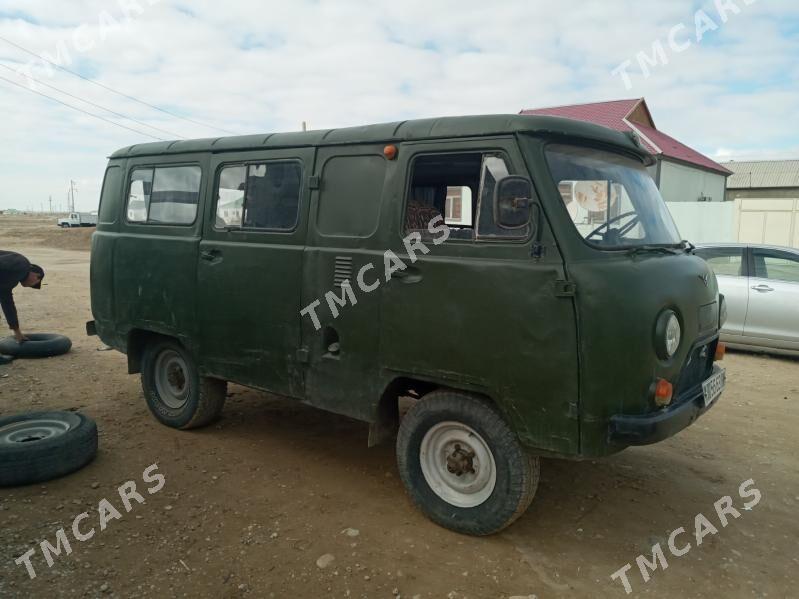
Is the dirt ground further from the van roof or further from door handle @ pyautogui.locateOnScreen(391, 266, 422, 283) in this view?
the van roof

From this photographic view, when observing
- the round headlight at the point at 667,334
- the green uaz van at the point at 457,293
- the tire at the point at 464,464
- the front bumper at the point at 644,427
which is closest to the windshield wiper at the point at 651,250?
the green uaz van at the point at 457,293

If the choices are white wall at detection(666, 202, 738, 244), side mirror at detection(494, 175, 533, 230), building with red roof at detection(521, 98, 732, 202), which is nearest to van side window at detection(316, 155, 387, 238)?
side mirror at detection(494, 175, 533, 230)

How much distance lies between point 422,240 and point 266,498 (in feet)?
6.81

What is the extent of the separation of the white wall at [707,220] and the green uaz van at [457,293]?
14715 mm

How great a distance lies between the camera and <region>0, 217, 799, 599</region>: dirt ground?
3.18 m

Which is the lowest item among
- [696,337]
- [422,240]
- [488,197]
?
[696,337]

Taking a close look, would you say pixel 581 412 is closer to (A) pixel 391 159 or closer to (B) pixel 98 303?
(A) pixel 391 159

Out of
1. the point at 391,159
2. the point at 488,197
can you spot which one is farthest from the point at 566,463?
the point at 391,159

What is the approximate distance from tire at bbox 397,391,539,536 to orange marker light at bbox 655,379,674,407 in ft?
2.56

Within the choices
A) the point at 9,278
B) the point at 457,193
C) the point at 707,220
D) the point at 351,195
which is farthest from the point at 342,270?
the point at 707,220

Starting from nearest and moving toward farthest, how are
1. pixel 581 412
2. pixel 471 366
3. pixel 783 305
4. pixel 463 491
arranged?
1. pixel 581 412
2. pixel 471 366
3. pixel 463 491
4. pixel 783 305

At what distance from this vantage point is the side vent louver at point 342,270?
3988mm

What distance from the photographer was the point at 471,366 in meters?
3.45

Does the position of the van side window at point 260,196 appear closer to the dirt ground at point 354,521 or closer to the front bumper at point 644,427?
the dirt ground at point 354,521
